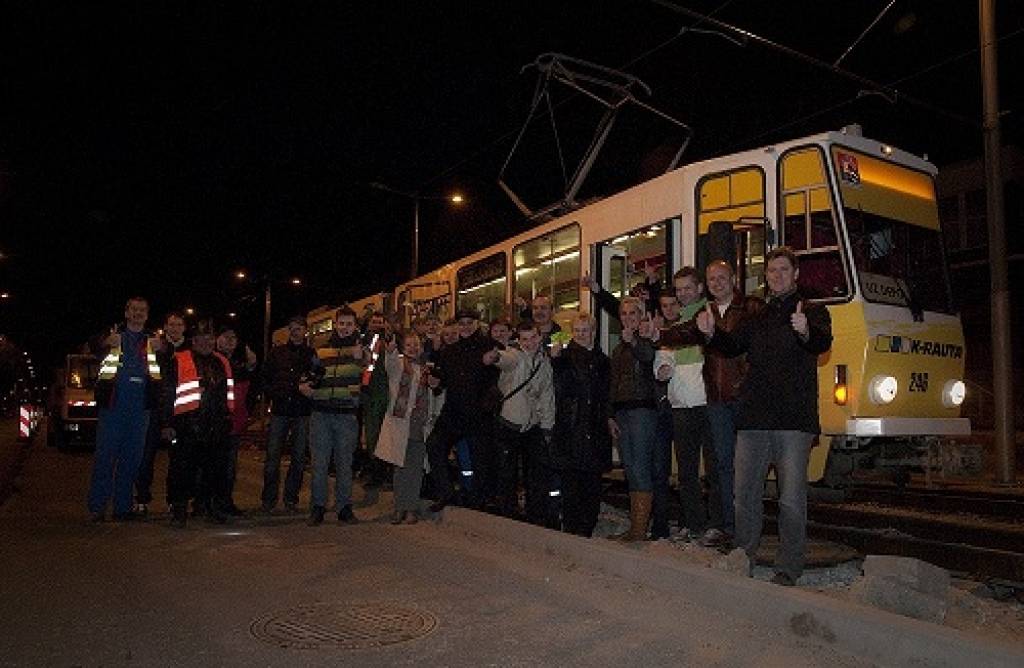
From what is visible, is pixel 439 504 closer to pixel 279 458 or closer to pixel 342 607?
pixel 279 458

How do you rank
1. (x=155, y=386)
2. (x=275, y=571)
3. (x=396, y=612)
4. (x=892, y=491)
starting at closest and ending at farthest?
(x=396, y=612) → (x=275, y=571) → (x=155, y=386) → (x=892, y=491)

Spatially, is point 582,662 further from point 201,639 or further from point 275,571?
point 275,571

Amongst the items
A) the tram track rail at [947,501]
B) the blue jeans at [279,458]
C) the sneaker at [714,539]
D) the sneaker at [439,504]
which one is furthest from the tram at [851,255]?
the blue jeans at [279,458]

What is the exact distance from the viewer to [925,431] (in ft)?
23.6

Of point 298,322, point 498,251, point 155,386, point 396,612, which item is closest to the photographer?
point 396,612

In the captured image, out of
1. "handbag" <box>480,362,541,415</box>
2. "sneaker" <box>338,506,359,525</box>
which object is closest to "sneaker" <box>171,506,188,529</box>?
"sneaker" <box>338,506,359,525</box>

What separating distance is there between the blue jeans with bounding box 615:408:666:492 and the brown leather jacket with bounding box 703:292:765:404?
62 centimetres

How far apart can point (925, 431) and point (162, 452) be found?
19.0 m

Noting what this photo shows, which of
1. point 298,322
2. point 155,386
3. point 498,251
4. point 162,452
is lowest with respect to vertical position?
point 162,452

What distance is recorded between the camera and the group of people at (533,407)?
16.3 feet

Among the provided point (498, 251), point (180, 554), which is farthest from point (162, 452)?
point (180, 554)

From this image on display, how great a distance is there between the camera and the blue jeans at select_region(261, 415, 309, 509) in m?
8.57

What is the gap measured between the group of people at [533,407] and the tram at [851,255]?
2.96ft

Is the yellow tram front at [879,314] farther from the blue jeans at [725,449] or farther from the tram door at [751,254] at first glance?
the blue jeans at [725,449]
